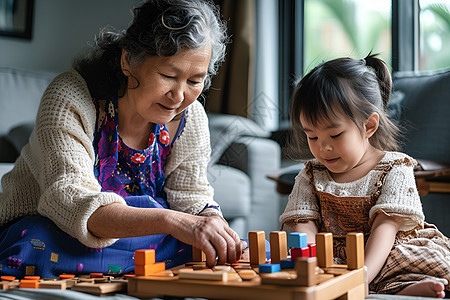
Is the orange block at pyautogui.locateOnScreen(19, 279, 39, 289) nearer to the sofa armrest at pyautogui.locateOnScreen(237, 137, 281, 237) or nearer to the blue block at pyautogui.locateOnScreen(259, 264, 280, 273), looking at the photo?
the blue block at pyautogui.locateOnScreen(259, 264, 280, 273)

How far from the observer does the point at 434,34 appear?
2.82 meters

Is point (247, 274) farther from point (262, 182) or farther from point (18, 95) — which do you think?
point (18, 95)

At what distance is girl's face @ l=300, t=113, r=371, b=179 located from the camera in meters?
1.27

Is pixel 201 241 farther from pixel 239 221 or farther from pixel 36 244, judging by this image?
pixel 239 221

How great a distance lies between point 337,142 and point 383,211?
0.62ft

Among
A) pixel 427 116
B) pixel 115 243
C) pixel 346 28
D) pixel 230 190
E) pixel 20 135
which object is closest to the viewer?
pixel 115 243

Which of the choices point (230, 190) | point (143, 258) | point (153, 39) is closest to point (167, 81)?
point (153, 39)

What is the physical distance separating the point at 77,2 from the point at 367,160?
8.81 ft

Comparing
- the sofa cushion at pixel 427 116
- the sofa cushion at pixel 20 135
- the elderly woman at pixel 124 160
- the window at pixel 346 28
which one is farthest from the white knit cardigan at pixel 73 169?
the window at pixel 346 28

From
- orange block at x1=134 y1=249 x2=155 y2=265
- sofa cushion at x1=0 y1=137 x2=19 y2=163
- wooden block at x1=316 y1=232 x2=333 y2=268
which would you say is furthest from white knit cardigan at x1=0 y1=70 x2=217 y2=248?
sofa cushion at x1=0 y1=137 x2=19 y2=163

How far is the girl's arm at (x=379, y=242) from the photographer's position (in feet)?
3.78

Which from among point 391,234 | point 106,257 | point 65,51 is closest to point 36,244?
point 106,257

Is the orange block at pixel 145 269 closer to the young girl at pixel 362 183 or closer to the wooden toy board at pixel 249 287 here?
the wooden toy board at pixel 249 287

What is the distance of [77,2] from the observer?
3504mm
